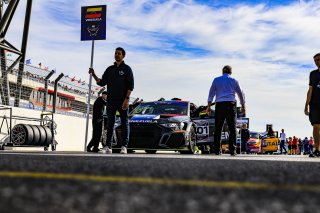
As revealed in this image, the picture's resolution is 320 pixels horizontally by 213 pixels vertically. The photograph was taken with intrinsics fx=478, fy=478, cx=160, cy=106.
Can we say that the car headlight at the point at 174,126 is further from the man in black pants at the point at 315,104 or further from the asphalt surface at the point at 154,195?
the asphalt surface at the point at 154,195

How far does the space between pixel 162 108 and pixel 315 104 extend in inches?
140

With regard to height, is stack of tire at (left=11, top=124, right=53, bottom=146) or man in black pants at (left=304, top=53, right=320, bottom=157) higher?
man in black pants at (left=304, top=53, right=320, bottom=157)

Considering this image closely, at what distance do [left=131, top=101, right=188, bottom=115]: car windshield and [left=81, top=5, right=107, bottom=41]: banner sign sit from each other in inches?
117

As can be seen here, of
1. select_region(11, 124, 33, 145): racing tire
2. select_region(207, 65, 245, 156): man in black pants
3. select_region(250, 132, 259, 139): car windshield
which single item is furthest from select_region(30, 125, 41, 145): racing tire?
select_region(250, 132, 259, 139): car windshield

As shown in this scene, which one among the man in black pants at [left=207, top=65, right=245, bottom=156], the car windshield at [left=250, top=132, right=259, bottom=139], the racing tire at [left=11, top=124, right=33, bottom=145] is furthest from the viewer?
the car windshield at [left=250, top=132, right=259, bottom=139]

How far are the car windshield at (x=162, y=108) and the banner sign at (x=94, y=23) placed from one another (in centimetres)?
296

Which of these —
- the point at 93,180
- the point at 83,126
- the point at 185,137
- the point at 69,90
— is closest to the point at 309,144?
the point at 83,126

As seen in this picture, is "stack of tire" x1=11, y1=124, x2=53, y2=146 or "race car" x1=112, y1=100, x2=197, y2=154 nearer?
"race car" x1=112, y1=100, x2=197, y2=154

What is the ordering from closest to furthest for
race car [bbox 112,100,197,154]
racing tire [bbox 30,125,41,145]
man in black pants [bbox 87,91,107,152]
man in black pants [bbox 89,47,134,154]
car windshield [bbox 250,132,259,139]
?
man in black pants [bbox 89,47,134,154]
race car [bbox 112,100,197,154]
man in black pants [bbox 87,91,107,152]
racing tire [bbox 30,125,41,145]
car windshield [bbox 250,132,259,139]

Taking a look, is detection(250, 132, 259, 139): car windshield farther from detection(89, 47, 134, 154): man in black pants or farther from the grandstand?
detection(89, 47, 134, 154): man in black pants

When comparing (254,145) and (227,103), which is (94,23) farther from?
(254,145)

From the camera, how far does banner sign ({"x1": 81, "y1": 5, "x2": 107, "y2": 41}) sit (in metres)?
13.0

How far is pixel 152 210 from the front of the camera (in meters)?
1.36

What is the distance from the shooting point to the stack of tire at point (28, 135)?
471 inches
